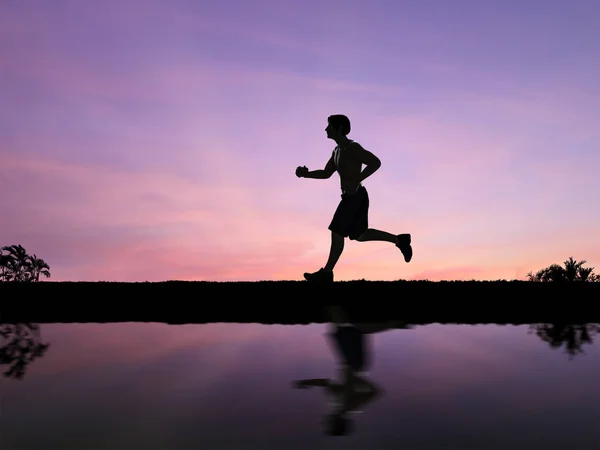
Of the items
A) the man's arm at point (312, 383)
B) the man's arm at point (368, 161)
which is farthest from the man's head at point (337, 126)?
the man's arm at point (312, 383)

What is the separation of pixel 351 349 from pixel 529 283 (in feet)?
25.3

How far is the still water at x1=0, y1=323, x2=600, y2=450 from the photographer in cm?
278

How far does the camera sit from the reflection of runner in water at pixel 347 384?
302cm

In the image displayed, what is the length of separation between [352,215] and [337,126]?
1.45m

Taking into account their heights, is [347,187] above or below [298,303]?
above

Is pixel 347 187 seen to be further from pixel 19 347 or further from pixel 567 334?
pixel 19 347

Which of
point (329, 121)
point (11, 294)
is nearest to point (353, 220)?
point (329, 121)

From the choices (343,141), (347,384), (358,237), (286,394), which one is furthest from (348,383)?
(343,141)

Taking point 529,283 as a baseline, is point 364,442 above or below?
below

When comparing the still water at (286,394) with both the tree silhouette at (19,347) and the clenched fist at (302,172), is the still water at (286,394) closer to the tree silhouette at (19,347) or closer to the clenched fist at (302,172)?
the tree silhouette at (19,347)

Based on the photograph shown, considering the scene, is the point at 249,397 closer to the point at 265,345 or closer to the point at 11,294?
the point at 265,345

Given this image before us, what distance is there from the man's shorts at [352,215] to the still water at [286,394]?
12.3 ft

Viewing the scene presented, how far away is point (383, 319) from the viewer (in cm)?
738

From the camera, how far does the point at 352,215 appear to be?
9633mm
